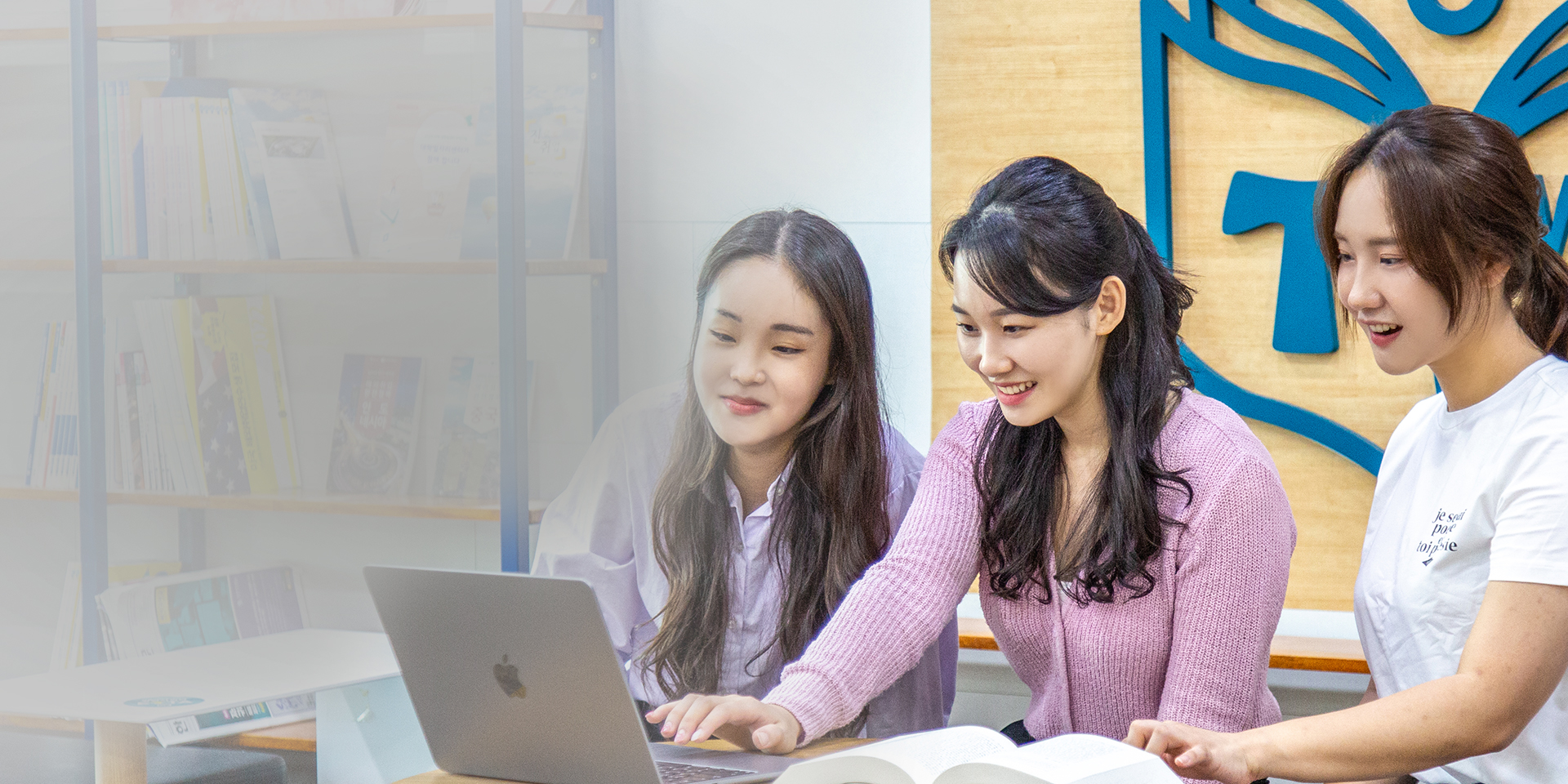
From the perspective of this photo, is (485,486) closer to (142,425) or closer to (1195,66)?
(142,425)

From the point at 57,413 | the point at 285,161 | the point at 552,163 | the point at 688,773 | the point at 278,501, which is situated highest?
the point at 552,163

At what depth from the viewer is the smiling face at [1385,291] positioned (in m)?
1.32

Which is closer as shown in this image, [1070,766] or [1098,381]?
[1070,766]

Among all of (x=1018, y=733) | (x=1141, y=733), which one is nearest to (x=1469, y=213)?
(x=1141, y=733)

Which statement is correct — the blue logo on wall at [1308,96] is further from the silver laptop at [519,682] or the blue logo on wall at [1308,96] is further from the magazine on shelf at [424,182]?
the silver laptop at [519,682]

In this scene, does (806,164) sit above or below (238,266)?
above

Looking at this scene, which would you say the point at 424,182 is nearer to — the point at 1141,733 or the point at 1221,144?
the point at 1141,733

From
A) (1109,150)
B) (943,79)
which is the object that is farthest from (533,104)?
(1109,150)

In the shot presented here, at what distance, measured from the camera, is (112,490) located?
121 cm

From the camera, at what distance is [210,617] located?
4.91 ft

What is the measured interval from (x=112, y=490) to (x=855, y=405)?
85cm

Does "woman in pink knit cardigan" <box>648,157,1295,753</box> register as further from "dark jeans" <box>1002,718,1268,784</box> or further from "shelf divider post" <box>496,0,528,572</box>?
"shelf divider post" <box>496,0,528,572</box>

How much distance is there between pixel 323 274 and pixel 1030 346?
737 millimetres

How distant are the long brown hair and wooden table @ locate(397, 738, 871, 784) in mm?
750
